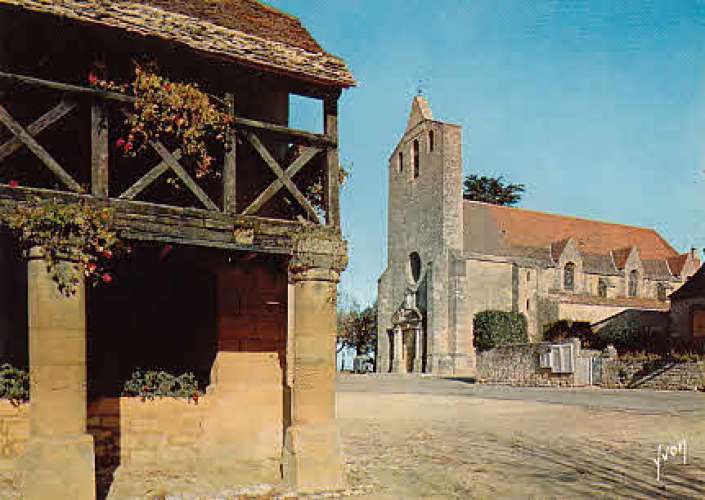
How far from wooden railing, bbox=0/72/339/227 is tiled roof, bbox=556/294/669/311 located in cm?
3553

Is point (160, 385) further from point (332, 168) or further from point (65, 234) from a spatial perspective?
point (332, 168)

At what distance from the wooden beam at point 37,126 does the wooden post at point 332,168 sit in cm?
276

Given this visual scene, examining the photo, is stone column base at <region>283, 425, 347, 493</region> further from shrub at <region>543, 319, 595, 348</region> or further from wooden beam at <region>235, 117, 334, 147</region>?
shrub at <region>543, 319, 595, 348</region>

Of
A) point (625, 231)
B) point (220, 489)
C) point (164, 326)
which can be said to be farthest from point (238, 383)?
point (625, 231)

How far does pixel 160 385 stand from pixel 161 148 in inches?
123

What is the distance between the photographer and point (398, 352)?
43031 millimetres

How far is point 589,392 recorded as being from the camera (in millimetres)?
20891

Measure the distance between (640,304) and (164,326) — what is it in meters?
41.1

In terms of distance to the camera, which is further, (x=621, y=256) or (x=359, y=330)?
(x=359, y=330)

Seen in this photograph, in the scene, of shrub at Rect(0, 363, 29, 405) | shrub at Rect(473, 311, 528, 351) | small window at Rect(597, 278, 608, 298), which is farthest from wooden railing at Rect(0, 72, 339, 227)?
small window at Rect(597, 278, 608, 298)

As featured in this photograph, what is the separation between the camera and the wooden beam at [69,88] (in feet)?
19.9

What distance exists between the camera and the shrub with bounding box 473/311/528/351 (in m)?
38.2

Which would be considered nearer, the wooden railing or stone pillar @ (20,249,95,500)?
stone pillar @ (20,249,95,500)

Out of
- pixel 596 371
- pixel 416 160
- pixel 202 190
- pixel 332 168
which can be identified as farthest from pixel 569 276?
pixel 202 190
